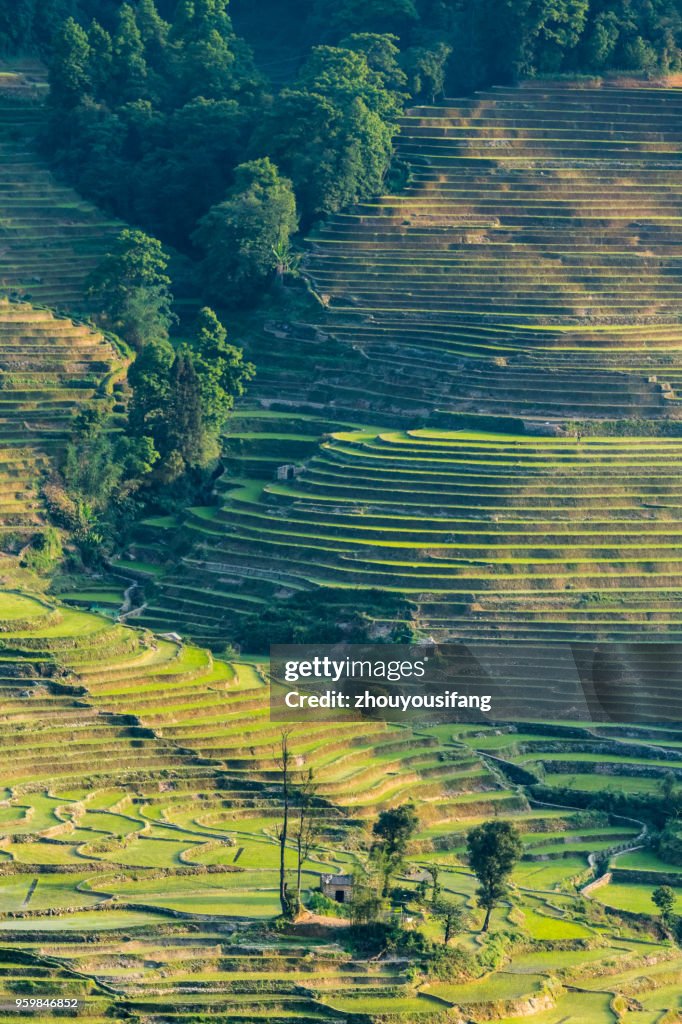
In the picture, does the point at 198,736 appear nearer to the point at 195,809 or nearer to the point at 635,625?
the point at 195,809

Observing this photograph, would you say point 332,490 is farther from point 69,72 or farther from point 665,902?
point 69,72

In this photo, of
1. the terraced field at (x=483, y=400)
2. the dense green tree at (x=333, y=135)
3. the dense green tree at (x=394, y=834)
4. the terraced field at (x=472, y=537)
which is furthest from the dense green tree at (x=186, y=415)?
the dense green tree at (x=394, y=834)

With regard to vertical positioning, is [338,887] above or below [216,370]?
below

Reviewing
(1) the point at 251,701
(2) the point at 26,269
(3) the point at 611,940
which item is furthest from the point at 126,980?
(2) the point at 26,269

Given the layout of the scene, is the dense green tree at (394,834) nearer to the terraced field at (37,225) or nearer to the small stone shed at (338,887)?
the small stone shed at (338,887)

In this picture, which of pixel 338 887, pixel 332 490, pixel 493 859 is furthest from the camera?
pixel 332 490

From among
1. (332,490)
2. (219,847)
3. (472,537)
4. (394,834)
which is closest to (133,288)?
(332,490)

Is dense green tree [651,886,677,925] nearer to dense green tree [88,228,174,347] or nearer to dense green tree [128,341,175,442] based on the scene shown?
dense green tree [128,341,175,442]
